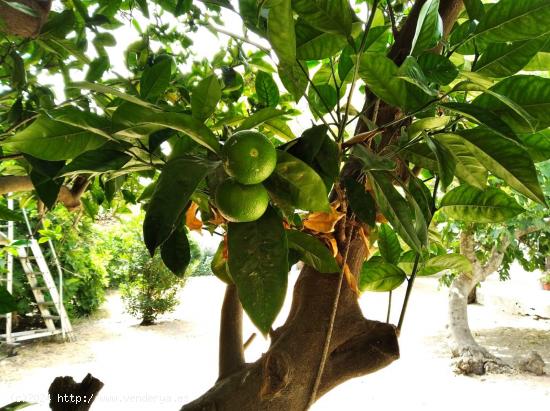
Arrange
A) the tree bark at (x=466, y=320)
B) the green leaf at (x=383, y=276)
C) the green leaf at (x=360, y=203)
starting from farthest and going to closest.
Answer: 1. the tree bark at (x=466, y=320)
2. the green leaf at (x=383, y=276)
3. the green leaf at (x=360, y=203)

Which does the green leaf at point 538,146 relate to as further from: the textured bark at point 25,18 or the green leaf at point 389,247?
the textured bark at point 25,18

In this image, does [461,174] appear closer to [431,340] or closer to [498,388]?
[498,388]

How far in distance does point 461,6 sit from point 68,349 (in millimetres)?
4514

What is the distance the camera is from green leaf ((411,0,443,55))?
0.32 meters

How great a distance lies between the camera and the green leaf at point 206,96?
1.14 feet

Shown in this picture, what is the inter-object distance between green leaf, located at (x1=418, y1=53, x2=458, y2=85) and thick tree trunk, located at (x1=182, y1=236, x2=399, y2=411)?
20 cm

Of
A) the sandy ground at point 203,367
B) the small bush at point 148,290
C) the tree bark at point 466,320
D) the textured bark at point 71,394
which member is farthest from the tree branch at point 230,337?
the small bush at point 148,290

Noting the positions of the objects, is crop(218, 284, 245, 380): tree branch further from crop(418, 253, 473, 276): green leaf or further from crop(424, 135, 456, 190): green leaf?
crop(424, 135, 456, 190): green leaf

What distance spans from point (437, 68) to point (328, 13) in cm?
9

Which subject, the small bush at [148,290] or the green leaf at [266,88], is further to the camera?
the small bush at [148,290]

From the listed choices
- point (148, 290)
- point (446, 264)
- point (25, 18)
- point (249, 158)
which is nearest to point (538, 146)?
point (446, 264)

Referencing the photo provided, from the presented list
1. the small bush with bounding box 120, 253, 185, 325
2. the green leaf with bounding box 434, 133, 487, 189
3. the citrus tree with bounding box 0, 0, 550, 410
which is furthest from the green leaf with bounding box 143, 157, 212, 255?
the small bush with bounding box 120, 253, 185, 325

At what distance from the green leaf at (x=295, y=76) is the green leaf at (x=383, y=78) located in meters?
0.05

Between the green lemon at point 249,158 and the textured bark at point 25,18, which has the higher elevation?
the textured bark at point 25,18
